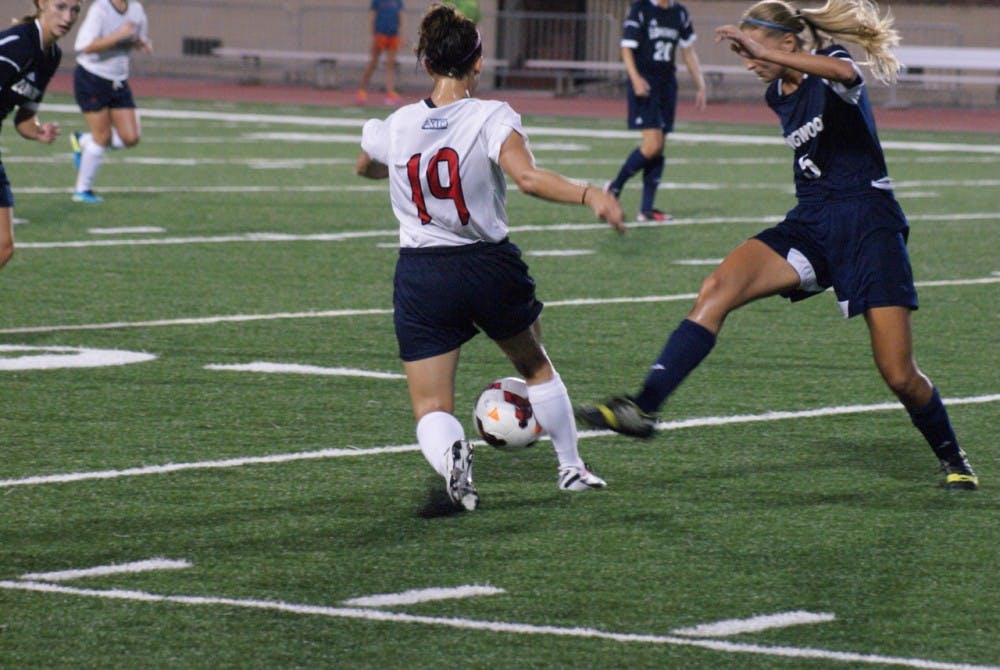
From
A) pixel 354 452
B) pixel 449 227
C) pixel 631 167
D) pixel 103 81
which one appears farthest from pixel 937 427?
pixel 103 81

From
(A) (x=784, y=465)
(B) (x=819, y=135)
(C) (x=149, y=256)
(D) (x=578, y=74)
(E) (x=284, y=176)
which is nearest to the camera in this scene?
(B) (x=819, y=135)

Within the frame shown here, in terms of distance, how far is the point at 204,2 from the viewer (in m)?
40.2

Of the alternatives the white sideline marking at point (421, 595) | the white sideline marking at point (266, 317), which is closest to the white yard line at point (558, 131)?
the white sideline marking at point (266, 317)

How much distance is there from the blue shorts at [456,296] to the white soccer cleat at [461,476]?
34cm

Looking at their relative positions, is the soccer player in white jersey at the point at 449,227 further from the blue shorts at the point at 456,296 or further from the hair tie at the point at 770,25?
A: the hair tie at the point at 770,25

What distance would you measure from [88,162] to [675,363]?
445 inches

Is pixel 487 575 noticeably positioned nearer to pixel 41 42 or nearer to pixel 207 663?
pixel 207 663

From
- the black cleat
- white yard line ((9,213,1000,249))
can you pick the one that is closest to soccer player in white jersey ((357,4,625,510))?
the black cleat

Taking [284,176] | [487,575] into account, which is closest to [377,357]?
[487,575]

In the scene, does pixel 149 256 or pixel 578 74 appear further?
pixel 578 74

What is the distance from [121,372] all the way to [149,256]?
466 cm

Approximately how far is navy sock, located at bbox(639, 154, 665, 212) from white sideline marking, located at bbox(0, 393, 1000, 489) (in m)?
7.93

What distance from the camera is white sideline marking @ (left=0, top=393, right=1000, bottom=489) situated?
7.17 metres

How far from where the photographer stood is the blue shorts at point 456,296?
658 cm
